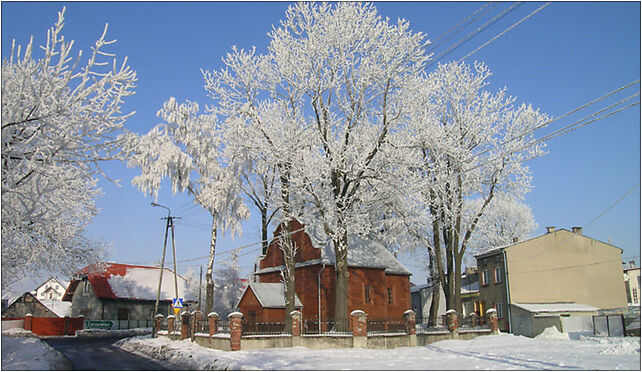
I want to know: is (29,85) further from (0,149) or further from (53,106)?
(0,149)

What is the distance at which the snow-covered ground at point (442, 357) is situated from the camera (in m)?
16.7

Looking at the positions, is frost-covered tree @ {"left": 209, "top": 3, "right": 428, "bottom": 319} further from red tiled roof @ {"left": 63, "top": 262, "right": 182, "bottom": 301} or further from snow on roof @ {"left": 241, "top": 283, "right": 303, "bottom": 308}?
red tiled roof @ {"left": 63, "top": 262, "right": 182, "bottom": 301}

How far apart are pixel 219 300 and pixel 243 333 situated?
28799 millimetres

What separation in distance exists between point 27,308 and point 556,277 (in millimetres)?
54531

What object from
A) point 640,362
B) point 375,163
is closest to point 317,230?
point 375,163

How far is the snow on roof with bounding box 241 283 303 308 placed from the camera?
103 feet

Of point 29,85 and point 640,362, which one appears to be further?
point 640,362

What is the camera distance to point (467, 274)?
52.4 m

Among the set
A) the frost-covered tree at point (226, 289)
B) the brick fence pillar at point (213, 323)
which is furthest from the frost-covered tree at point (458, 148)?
the frost-covered tree at point (226, 289)

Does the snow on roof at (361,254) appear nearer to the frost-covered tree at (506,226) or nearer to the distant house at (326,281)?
the distant house at (326,281)

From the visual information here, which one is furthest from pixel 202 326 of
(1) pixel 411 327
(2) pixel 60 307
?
(2) pixel 60 307

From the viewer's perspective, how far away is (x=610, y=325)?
26.5 meters

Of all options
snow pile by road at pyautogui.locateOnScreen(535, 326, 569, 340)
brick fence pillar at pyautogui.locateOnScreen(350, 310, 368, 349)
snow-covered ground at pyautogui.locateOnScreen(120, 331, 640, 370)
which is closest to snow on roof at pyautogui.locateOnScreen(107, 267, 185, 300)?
snow-covered ground at pyautogui.locateOnScreen(120, 331, 640, 370)

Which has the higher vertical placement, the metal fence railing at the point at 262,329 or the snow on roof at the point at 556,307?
the snow on roof at the point at 556,307
